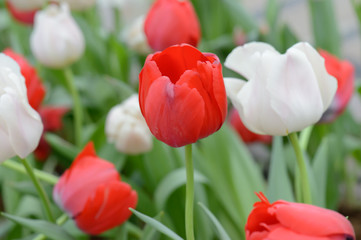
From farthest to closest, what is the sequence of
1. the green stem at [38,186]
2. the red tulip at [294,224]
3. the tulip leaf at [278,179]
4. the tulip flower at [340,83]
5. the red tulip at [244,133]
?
the red tulip at [244,133], the tulip flower at [340,83], the tulip leaf at [278,179], the green stem at [38,186], the red tulip at [294,224]

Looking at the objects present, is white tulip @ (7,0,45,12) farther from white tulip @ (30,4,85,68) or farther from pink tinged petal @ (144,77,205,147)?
pink tinged petal @ (144,77,205,147)

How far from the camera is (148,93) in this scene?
0.32 m

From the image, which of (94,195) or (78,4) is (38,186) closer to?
(94,195)

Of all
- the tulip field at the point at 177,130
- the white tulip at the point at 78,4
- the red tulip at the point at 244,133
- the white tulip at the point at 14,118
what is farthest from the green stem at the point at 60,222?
the white tulip at the point at 78,4

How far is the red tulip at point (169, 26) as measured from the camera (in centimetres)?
56

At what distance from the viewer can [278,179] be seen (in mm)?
514

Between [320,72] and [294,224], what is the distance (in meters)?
0.12

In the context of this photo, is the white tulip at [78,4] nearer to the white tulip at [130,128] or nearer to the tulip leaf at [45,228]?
the white tulip at [130,128]

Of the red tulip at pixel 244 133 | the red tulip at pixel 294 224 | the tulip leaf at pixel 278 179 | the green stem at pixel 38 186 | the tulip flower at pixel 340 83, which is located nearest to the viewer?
the red tulip at pixel 294 224

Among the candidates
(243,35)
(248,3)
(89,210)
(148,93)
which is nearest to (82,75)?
(243,35)

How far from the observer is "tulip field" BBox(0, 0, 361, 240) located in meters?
0.32

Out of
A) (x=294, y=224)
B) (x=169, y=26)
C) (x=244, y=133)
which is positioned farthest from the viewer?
(x=244, y=133)

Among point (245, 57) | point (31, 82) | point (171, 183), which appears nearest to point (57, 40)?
point (31, 82)

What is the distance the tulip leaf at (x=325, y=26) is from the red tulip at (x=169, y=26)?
33cm
